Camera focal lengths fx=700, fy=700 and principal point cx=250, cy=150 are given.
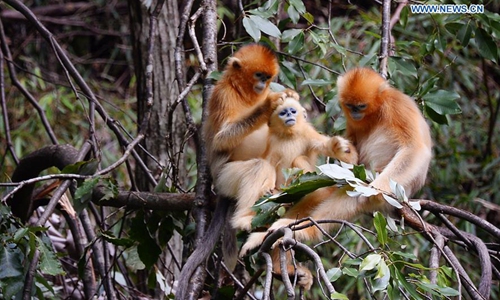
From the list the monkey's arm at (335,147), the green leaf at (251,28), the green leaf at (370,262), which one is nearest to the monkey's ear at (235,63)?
the green leaf at (251,28)

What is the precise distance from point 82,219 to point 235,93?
1078mm

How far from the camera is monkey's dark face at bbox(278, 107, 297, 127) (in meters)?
2.98

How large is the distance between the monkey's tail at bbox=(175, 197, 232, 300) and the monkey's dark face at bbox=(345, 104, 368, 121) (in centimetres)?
66

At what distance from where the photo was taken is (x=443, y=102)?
125 inches

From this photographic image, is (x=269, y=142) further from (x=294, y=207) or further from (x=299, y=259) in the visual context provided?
(x=299, y=259)

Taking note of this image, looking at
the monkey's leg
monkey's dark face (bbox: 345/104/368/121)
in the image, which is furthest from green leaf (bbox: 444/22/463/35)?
the monkey's leg

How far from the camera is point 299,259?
2.40 meters

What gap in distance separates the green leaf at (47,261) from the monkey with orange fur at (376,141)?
91cm

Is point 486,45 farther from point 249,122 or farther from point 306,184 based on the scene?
point 306,184

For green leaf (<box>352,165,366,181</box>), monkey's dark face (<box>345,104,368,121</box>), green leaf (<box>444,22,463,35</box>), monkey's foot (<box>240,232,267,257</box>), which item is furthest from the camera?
green leaf (<box>444,22,463,35</box>)

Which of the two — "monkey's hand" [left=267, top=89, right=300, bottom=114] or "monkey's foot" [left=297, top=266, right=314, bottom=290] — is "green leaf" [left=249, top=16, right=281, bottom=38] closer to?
"monkey's hand" [left=267, top=89, right=300, bottom=114]

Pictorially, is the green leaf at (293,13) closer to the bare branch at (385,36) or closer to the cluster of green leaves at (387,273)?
the bare branch at (385,36)

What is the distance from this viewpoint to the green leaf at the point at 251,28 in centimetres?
300

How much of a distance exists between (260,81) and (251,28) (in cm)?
31
